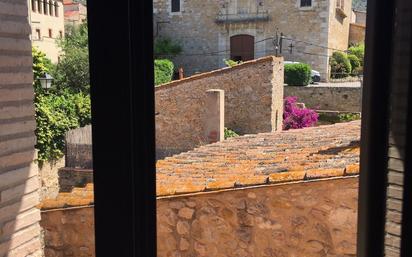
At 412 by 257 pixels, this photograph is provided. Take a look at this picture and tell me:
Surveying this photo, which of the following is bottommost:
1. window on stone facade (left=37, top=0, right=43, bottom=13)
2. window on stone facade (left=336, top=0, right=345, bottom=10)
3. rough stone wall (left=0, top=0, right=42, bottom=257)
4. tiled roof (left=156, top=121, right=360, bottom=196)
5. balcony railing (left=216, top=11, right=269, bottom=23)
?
tiled roof (left=156, top=121, right=360, bottom=196)

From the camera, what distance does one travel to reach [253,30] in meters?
11.0

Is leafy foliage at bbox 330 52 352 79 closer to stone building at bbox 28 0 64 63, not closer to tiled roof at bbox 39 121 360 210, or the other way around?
tiled roof at bbox 39 121 360 210

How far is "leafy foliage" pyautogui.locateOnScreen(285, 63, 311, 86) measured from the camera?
7.87 metres

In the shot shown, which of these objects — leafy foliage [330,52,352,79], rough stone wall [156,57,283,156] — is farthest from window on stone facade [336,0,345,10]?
rough stone wall [156,57,283,156]

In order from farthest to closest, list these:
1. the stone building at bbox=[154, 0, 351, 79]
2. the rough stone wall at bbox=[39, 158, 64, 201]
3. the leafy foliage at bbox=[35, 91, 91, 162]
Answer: the stone building at bbox=[154, 0, 351, 79]
the rough stone wall at bbox=[39, 158, 64, 201]
the leafy foliage at bbox=[35, 91, 91, 162]

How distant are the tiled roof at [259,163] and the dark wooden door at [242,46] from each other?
7671 mm

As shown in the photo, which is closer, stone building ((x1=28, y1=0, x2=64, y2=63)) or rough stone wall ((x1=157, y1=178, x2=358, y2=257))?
stone building ((x1=28, y1=0, x2=64, y2=63))

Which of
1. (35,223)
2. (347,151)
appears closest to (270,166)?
(347,151)

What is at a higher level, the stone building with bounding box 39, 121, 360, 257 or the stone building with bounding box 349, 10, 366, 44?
the stone building with bounding box 349, 10, 366, 44

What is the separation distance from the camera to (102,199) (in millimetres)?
394

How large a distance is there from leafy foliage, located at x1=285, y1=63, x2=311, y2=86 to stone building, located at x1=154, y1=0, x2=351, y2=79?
1521mm

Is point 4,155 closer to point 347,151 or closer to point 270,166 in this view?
point 270,166

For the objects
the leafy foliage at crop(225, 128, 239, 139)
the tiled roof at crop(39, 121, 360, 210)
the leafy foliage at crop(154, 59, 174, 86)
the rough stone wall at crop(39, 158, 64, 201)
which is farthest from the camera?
the leafy foliage at crop(225, 128, 239, 139)

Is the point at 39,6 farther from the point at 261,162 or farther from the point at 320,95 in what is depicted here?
the point at 320,95
